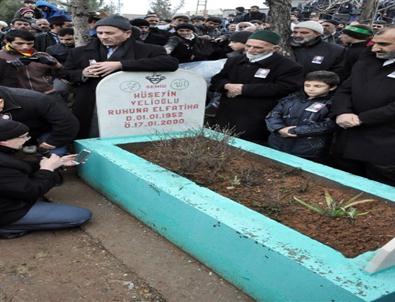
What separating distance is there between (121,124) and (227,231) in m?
2.16

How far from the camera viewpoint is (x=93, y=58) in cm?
451

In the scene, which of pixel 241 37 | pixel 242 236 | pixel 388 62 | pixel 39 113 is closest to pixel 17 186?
pixel 39 113

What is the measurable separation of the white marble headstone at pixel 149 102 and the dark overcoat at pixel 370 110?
1490 millimetres

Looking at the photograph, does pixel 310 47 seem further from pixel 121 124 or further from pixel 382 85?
pixel 121 124

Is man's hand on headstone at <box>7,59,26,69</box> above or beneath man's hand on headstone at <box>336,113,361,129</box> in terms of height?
above

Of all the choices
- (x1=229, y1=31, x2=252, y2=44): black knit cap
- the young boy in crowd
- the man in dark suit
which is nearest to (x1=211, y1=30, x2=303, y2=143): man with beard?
the young boy in crowd

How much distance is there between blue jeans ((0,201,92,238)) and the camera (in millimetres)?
3062

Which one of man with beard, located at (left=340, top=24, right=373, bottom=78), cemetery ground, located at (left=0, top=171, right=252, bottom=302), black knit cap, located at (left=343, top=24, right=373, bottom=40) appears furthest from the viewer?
black knit cap, located at (left=343, top=24, right=373, bottom=40)

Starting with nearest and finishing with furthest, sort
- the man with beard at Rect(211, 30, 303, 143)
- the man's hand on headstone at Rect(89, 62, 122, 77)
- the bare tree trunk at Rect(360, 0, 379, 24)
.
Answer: the man's hand on headstone at Rect(89, 62, 122, 77)
the man with beard at Rect(211, 30, 303, 143)
the bare tree trunk at Rect(360, 0, 379, 24)

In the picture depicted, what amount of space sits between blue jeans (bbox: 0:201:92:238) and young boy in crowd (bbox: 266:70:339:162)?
1989 millimetres

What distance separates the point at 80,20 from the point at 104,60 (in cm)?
125

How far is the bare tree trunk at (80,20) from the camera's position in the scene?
210 inches

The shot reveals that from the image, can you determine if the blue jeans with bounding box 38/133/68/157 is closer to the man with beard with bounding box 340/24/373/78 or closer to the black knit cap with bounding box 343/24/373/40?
the man with beard with bounding box 340/24/373/78

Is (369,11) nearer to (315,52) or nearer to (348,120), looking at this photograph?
(315,52)
